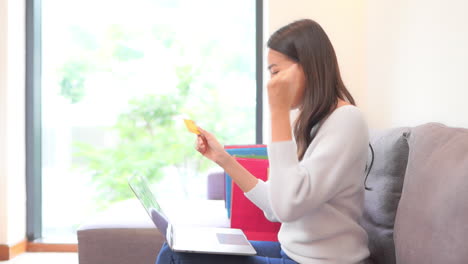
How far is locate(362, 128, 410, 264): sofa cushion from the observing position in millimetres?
1487

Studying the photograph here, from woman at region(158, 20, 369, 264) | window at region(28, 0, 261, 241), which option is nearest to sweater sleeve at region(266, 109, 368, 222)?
woman at region(158, 20, 369, 264)

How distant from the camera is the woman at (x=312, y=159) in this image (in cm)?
119

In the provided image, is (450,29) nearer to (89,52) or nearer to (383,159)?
(383,159)

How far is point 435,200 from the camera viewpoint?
3.82 feet

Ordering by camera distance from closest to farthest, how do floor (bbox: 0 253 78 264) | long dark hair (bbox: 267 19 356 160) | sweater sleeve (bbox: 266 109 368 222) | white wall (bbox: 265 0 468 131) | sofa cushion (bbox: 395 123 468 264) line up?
sofa cushion (bbox: 395 123 468 264) → sweater sleeve (bbox: 266 109 368 222) → long dark hair (bbox: 267 19 356 160) → white wall (bbox: 265 0 468 131) → floor (bbox: 0 253 78 264)

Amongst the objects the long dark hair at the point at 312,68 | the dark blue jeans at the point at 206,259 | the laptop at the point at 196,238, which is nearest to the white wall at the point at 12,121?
the laptop at the point at 196,238

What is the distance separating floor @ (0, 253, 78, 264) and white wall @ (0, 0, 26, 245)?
0.39 ft

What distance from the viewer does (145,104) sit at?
3.48m

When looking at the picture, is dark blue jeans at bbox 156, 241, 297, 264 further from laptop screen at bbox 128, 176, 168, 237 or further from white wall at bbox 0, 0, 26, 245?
white wall at bbox 0, 0, 26, 245

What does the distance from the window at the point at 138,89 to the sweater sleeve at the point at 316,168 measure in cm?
219

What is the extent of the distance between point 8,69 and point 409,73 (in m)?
2.31

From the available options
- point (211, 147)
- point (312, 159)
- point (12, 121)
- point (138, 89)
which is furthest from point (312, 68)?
point (12, 121)

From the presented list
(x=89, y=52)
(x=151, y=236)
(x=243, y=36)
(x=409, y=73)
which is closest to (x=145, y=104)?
(x=89, y=52)

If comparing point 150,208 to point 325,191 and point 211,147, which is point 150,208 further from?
point 325,191
